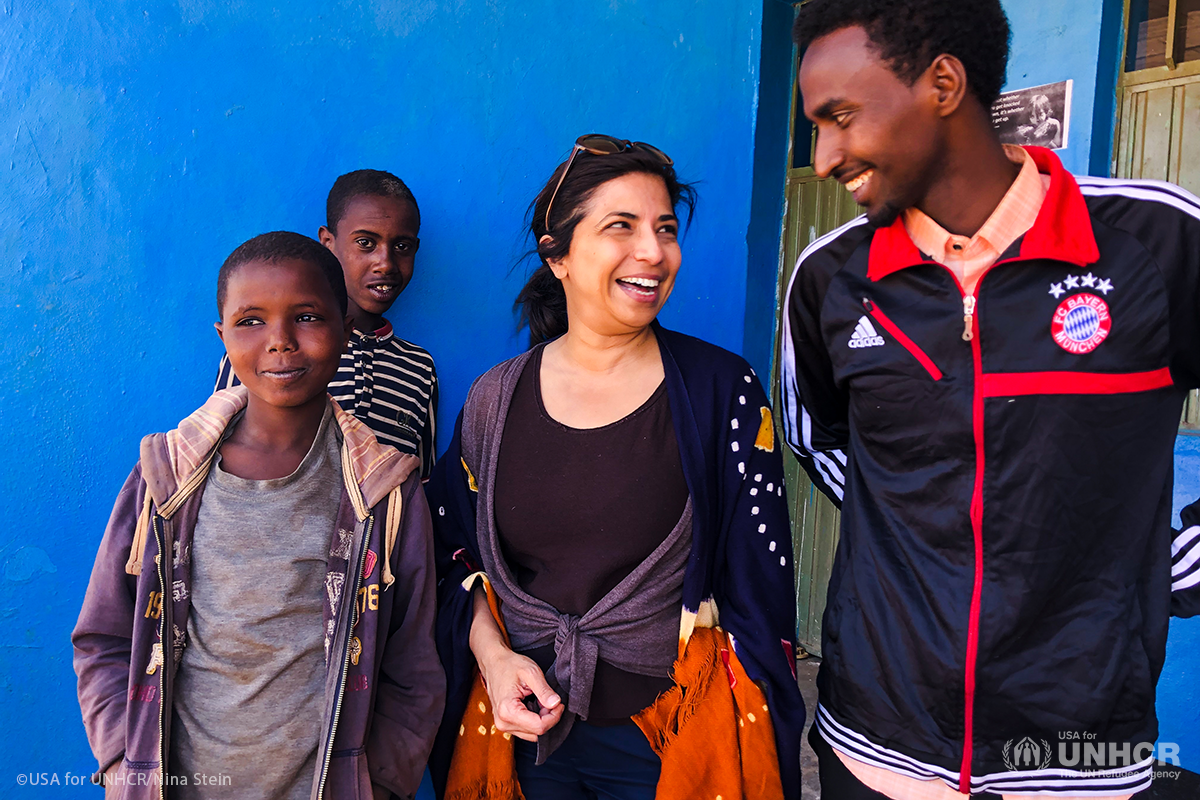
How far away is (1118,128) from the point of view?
9.53 feet

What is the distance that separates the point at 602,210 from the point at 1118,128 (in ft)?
7.25

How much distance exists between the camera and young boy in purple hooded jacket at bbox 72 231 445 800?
1.59 metres

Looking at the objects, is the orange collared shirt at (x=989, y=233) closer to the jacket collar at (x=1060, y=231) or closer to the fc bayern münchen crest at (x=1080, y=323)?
the jacket collar at (x=1060, y=231)

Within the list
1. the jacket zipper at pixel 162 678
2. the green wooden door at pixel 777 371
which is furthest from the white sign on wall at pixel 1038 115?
the jacket zipper at pixel 162 678

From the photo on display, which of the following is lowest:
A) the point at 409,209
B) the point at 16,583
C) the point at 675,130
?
the point at 16,583

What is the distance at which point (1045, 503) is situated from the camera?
1333 millimetres

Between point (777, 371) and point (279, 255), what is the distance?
2609 millimetres

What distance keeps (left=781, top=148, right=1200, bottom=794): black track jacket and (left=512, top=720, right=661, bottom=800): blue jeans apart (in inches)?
19.3

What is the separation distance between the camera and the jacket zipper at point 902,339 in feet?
4.67

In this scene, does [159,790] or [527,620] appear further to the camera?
[527,620]

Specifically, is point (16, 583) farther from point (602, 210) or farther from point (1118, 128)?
point (1118, 128)

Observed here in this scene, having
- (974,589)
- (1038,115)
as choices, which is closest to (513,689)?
(974,589)

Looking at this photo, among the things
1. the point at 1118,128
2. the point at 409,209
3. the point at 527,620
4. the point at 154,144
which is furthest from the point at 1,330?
the point at 1118,128

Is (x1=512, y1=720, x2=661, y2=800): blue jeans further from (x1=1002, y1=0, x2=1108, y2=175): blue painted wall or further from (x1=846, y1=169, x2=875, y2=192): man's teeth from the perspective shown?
(x1=1002, y1=0, x2=1108, y2=175): blue painted wall
